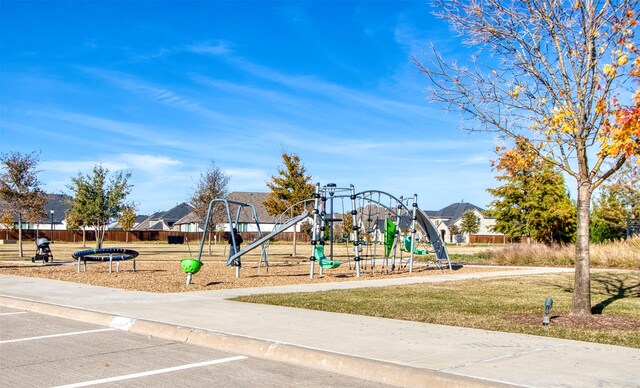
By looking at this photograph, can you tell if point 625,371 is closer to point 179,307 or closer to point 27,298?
point 179,307

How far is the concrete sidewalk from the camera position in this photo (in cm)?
655

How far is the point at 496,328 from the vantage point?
31.0 ft

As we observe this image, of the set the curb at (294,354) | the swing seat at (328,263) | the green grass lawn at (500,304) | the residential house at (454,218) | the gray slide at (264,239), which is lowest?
the curb at (294,354)

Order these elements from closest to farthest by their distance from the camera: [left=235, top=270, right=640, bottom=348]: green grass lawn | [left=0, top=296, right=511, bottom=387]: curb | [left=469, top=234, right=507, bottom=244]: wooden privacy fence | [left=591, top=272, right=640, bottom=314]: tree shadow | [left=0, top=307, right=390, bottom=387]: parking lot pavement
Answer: [left=0, top=296, right=511, bottom=387]: curb → [left=0, top=307, right=390, bottom=387]: parking lot pavement → [left=235, top=270, right=640, bottom=348]: green grass lawn → [left=591, top=272, right=640, bottom=314]: tree shadow → [left=469, top=234, right=507, bottom=244]: wooden privacy fence

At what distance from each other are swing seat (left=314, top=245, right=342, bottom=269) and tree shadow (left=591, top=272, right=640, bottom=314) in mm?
6768

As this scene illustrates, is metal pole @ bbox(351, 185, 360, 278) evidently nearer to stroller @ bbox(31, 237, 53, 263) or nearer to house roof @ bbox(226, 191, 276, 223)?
stroller @ bbox(31, 237, 53, 263)

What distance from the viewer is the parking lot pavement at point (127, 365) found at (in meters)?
6.69

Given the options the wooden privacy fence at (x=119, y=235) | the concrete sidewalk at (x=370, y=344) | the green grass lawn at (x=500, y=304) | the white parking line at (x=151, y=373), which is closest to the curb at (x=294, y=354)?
the concrete sidewalk at (x=370, y=344)

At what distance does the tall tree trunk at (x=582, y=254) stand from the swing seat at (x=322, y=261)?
344 inches

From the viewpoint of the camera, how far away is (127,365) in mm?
7426

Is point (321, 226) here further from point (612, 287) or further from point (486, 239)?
point (486, 239)

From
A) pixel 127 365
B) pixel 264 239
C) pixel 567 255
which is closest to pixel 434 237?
pixel 567 255

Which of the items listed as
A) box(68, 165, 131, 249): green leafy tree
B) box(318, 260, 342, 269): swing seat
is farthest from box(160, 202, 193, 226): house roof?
box(318, 260, 342, 269): swing seat

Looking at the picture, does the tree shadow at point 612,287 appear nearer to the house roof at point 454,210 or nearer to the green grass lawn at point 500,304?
Answer: the green grass lawn at point 500,304
